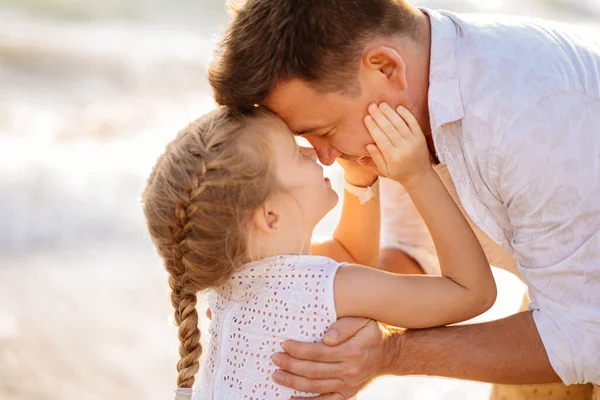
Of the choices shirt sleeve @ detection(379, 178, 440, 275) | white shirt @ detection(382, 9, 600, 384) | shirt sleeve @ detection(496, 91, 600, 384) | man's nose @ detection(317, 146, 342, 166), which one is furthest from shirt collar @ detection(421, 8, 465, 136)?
shirt sleeve @ detection(379, 178, 440, 275)

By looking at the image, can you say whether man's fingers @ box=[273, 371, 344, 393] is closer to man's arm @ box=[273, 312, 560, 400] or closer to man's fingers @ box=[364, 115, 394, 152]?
man's arm @ box=[273, 312, 560, 400]

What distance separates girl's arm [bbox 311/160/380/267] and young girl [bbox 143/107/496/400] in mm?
691

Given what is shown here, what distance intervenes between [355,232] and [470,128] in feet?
2.93

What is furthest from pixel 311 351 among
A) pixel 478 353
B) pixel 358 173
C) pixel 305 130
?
pixel 358 173

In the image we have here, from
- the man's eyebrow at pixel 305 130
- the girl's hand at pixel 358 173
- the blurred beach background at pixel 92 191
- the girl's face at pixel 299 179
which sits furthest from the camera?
the blurred beach background at pixel 92 191

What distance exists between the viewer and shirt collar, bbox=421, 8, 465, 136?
2.93 metres

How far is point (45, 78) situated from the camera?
956 cm

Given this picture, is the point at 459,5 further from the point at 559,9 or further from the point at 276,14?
the point at 276,14

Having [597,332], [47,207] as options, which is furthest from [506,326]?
[47,207]

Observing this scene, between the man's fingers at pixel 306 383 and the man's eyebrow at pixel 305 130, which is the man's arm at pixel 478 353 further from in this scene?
the man's eyebrow at pixel 305 130

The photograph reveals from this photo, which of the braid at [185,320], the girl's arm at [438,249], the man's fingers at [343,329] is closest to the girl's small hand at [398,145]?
the girl's arm at [438,249]

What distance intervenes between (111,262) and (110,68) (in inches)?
201

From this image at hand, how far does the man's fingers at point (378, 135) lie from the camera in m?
2.90

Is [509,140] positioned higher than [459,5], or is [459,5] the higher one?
[459,5]
